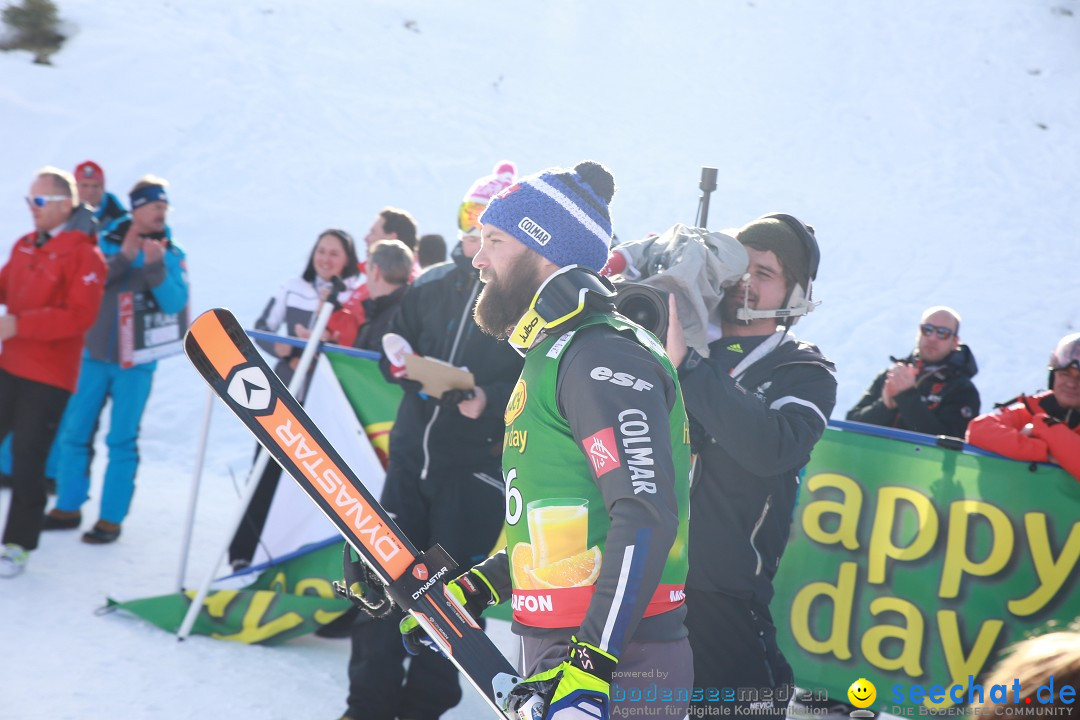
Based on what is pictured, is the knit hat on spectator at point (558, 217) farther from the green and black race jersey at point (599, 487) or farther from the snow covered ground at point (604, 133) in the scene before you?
the snow covered ground at point (604, 133)

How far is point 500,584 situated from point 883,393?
3.93 metres

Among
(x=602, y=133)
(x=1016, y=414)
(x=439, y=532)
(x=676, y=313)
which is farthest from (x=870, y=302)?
(x=676, y=313)

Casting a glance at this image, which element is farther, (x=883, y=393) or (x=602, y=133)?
(x=602, y=133)

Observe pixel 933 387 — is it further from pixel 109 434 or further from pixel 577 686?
pixel 109 434

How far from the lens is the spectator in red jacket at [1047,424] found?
14.0 feet

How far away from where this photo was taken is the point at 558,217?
243 cm

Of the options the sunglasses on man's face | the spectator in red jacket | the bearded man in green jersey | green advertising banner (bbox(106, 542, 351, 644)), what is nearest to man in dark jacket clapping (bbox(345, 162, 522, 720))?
green advertising banner (bbox(106, 542, 351, 644))

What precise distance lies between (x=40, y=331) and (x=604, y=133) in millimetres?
17501

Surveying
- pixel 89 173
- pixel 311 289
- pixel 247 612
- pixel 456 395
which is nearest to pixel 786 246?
pixel 456 395

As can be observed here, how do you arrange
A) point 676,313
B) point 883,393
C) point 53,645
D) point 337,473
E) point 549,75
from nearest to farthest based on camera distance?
point 337,473 → point 676,313 → point 53,645 → point 883,393 → point 549,75

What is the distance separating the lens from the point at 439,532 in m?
4.31

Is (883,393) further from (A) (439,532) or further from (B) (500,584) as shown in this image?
(B) (500,584)

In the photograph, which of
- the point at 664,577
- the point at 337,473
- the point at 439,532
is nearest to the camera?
the point at 664,577

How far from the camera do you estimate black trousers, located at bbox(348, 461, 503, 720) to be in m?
4.18
